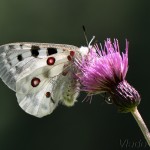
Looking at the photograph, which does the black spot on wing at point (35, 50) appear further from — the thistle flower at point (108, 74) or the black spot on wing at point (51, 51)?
the thistle flower at point (108, 74)

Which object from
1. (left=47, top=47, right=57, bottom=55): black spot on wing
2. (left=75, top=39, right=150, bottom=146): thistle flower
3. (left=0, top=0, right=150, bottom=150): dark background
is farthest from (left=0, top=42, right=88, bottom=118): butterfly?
(left=0, top=0, right=150, bottom=150): dark background

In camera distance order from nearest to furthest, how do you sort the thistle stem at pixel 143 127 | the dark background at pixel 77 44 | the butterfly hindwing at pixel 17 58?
the thistle stem at pixel 143 127 < the butterfly hindwing at pixel 17 58 < the dark background at pixel 77 44

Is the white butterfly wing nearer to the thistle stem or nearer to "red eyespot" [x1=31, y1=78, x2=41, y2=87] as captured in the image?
"red eyespot" [x1=31, y1=78, x2=41, y2=87]

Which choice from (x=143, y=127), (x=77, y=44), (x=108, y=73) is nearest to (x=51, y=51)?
(x=108, y=73)

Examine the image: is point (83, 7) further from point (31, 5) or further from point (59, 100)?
point (59, 100)

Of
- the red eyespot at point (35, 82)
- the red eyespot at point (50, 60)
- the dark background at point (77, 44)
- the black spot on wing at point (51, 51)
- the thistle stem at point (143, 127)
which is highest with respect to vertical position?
the black spot on wing at point (51, 51)

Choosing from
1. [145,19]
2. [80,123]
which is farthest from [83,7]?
[80,123]

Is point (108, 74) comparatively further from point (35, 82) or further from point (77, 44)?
point (77, 44)

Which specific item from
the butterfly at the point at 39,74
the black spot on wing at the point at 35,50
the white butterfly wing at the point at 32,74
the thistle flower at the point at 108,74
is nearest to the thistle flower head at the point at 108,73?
the thistle flower at the point at 108,74
